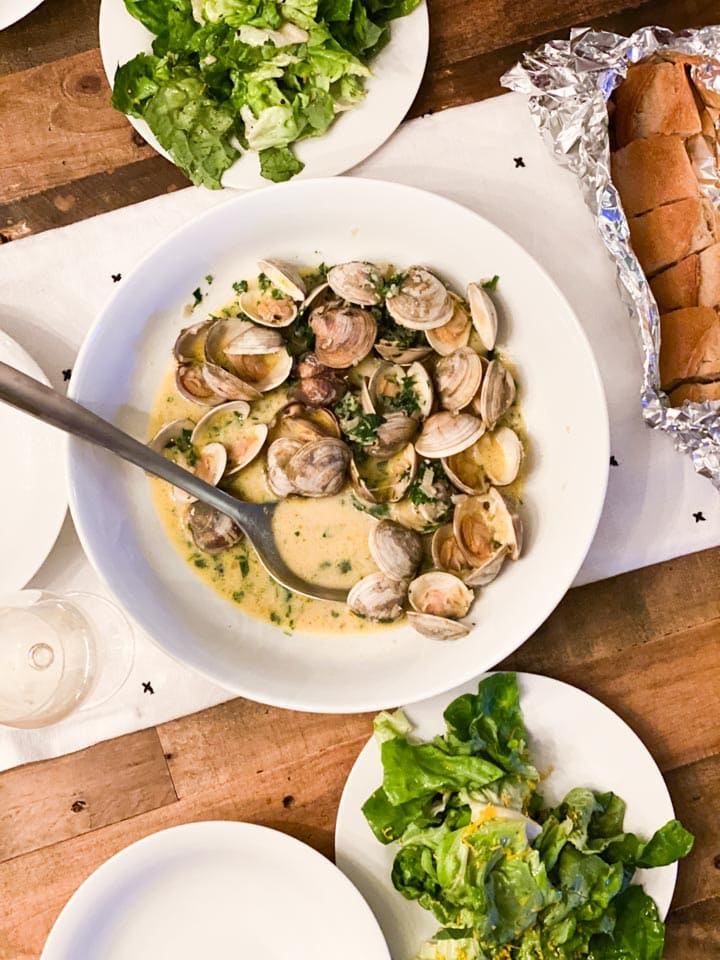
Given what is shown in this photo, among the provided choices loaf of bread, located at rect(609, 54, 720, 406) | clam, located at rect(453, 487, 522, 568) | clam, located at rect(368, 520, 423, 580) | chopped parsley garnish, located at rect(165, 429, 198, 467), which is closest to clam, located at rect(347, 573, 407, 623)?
clam, located at rect(368, 520, 423, 580)

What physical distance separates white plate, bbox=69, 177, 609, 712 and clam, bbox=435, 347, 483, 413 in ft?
0.30

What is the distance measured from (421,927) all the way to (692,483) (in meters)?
0.94

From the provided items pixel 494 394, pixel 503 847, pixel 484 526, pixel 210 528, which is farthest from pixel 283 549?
pixel 503 847

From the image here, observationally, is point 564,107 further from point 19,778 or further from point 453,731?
point 19,778

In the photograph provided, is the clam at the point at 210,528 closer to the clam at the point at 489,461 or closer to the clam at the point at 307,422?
the clam at the point at 307,422

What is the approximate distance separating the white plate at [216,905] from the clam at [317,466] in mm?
607

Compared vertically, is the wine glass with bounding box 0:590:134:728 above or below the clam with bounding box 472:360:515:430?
below

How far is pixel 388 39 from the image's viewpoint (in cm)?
156

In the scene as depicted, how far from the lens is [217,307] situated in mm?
1585

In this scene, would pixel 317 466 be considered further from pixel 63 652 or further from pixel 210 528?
pixel 63 652

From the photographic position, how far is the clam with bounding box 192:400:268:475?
1546mm

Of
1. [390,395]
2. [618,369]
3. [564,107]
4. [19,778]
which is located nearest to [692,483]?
[618,369]

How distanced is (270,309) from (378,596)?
0.53m

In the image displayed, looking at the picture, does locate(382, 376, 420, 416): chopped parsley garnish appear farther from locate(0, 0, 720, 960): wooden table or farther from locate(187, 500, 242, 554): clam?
locate(0, 0, 720, 960): wooden table
